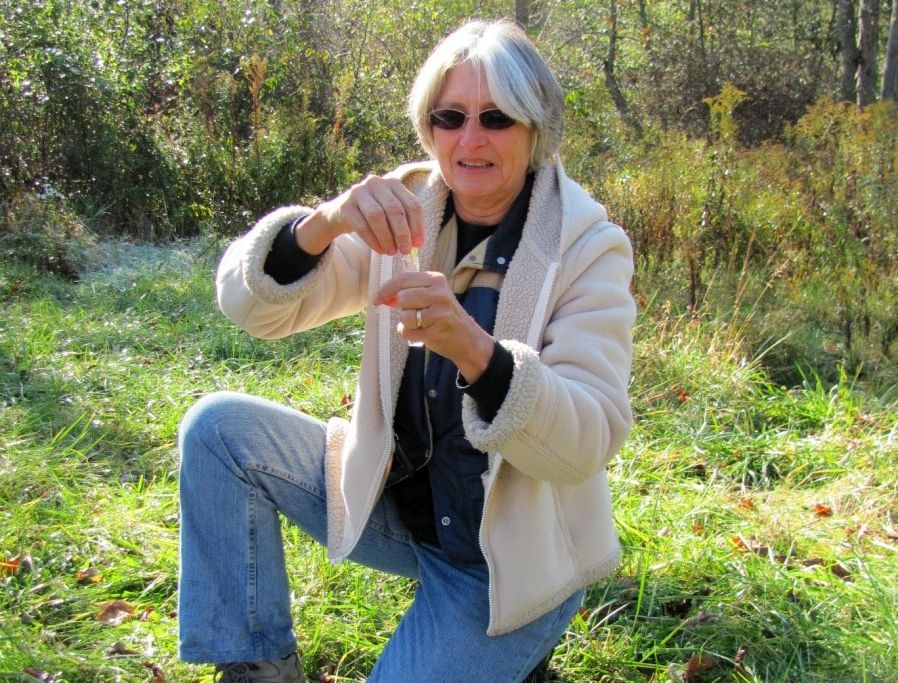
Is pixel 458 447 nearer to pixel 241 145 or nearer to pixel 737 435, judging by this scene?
pixel 737 435

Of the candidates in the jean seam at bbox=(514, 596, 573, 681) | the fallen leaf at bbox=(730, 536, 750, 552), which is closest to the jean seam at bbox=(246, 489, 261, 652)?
the jean seam at bbox=(514, 596, 573, 681)

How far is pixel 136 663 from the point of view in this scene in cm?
220

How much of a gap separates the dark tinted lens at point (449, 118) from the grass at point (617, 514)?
50.4 inches

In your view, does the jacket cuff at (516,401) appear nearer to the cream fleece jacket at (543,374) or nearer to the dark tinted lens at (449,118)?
the cream fleece jacket at (543,374)

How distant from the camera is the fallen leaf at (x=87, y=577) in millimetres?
2553

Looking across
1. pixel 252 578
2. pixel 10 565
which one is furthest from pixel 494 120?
pixel 10 565

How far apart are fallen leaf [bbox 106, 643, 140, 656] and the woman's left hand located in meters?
1.26

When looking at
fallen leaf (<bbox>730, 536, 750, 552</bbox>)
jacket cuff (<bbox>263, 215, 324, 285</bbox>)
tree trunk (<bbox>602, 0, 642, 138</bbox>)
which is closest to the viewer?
jacket cuff (<bbox>263, 215, 324, 285</bbox>)

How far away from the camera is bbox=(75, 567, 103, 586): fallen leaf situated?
255cm

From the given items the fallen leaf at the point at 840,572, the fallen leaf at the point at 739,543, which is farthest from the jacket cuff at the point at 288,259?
the fallen leaf at the point at 840,572

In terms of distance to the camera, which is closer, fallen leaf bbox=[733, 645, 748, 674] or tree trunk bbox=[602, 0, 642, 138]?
fallen leaf bbox=[733, 645, 748, 674]

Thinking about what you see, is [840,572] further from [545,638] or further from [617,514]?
[545,638]

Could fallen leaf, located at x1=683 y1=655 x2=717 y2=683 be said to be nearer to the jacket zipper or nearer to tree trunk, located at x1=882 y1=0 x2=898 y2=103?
the jacket zipper

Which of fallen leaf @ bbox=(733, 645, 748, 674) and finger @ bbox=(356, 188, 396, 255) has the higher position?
finger @ bbox=(356, 188, 396, 255)
